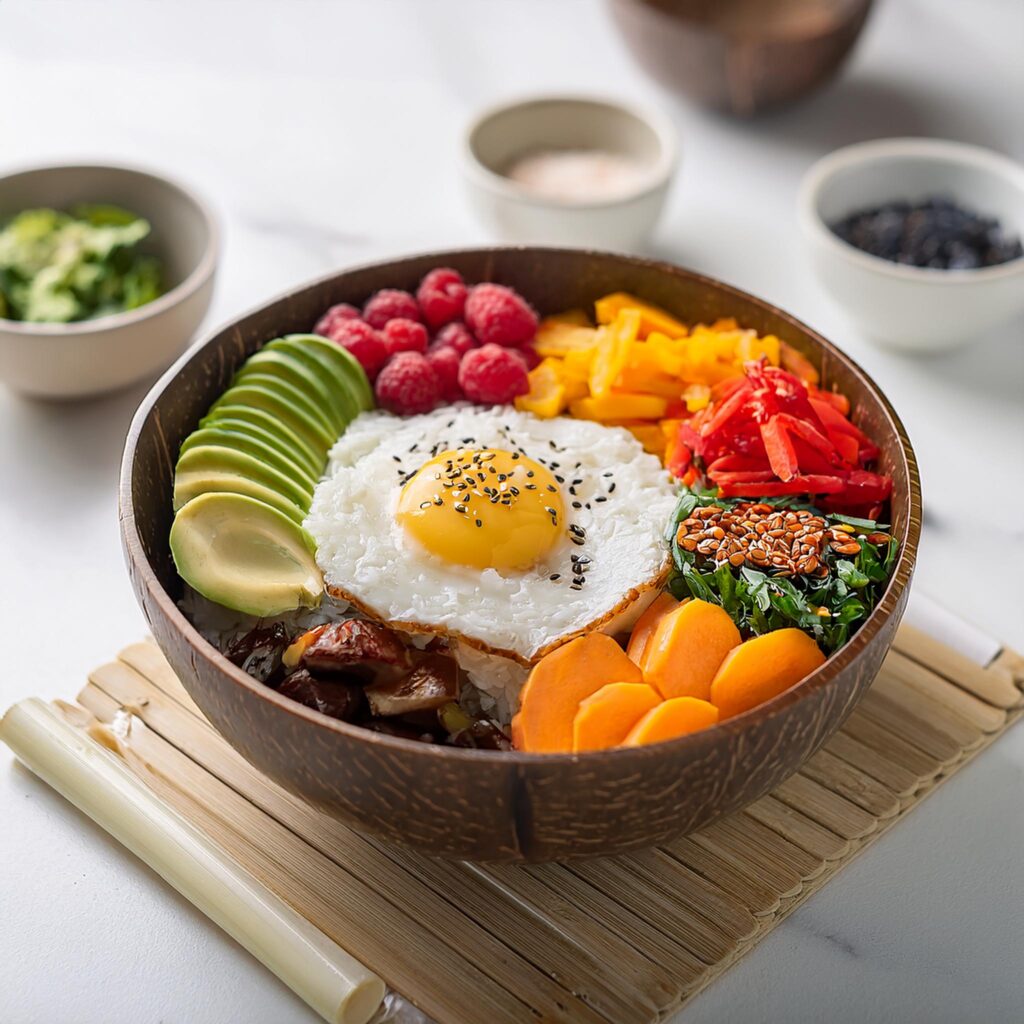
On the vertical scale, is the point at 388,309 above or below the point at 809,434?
below

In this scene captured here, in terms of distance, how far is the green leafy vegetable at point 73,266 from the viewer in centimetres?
409

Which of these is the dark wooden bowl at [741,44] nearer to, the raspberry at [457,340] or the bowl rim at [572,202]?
the bowl rim at [572,202]

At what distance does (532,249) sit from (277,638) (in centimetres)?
154

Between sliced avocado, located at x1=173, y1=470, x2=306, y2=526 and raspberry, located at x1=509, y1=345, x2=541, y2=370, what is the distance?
948 mm

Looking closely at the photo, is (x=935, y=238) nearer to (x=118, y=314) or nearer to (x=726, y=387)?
(x=726, y=387)

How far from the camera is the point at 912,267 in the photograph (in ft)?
14.3

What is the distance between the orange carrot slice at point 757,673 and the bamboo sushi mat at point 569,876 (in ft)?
1.39

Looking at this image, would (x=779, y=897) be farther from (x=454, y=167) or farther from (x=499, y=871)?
(x=454, y=167)

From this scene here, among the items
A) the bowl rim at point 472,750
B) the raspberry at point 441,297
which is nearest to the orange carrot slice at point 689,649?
the bowl rim at point 472,750

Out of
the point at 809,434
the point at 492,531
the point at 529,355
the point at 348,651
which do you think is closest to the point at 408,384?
the point at 529,355

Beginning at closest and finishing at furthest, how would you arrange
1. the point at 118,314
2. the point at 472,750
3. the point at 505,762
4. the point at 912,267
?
1. the point at 505,762
2. the point at 472,750
3. the point at 118,314
4. the point at 912,267

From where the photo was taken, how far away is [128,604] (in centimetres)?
360

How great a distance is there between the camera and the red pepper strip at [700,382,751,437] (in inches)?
125

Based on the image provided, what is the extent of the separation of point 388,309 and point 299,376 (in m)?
0.41
